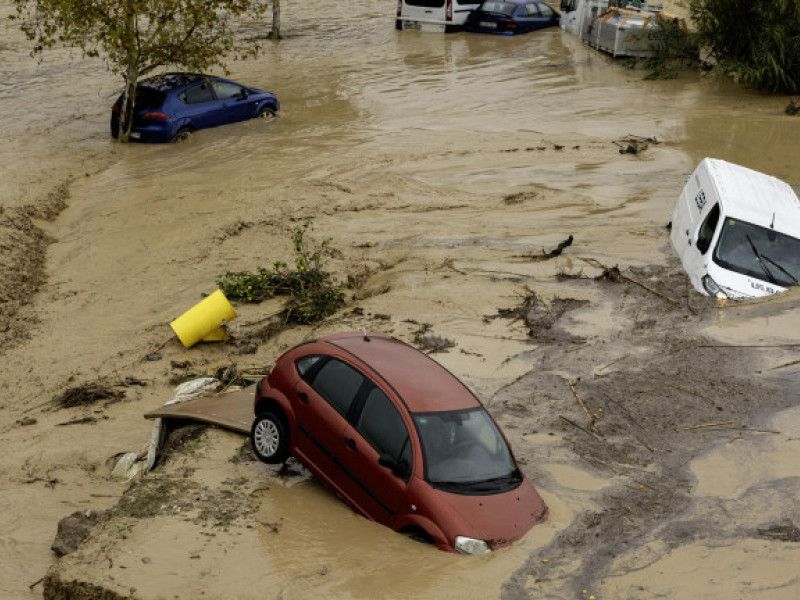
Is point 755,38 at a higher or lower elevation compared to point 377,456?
higher

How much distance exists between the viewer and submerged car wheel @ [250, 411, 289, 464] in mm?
8219

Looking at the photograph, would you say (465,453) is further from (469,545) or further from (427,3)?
(427,3)

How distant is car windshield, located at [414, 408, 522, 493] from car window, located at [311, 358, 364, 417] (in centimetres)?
63

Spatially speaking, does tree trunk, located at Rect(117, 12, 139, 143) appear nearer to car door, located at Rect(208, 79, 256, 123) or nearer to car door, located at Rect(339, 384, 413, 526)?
car door, located at Rect(208, 79, 256, 123)

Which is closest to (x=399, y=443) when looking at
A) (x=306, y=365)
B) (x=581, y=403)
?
(x=306, y=365)

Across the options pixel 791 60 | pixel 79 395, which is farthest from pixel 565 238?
pixel 791 60

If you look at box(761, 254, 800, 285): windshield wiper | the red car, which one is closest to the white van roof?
box(761, 254, 800, 285): windshield wiper

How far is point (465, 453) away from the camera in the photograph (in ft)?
25.2

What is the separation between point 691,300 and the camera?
12258mm

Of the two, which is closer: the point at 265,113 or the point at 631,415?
the point at 631,415

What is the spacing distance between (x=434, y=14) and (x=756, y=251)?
21.1m

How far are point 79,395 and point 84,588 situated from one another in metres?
4.55

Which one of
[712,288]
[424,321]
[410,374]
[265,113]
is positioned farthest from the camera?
[265,113]

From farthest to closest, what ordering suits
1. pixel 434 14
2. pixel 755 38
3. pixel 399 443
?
pixel 434 14 → pixel 755 38 → pixel 399 443
